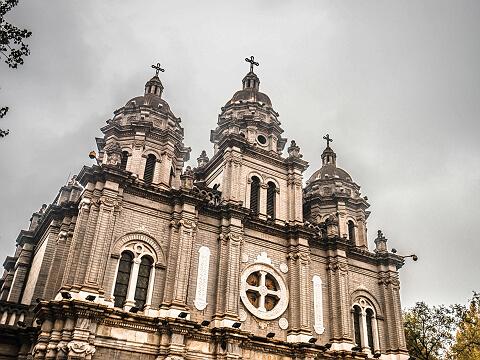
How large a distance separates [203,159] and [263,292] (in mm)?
12878

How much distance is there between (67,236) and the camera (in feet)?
80.8

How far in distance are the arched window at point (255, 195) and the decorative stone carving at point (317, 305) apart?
5.61 meters

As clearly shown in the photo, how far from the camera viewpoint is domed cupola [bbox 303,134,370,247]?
34469 mm

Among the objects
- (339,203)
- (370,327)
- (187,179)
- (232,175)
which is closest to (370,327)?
(370,327)

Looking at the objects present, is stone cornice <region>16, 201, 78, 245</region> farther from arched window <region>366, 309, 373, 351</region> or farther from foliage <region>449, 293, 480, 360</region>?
foliage <region>449, 293, 480, 360</region>

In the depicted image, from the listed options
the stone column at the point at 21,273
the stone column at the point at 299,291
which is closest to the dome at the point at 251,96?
the stone column at the point at 299,291

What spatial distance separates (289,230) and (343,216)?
24.1 feet

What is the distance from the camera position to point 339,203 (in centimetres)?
3509

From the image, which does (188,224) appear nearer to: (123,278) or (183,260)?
(183,260)

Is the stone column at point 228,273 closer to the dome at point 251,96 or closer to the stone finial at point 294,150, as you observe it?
the stone finial at point 294,150

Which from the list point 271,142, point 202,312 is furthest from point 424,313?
point 202,312

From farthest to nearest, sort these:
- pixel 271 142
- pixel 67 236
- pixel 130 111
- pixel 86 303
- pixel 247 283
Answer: pixel 271 142, pixel 130 111, pixel 247 283, pixel 67 236, pixel 86 303

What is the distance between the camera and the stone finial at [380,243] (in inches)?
1280

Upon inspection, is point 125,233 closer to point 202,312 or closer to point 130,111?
point 202,312
